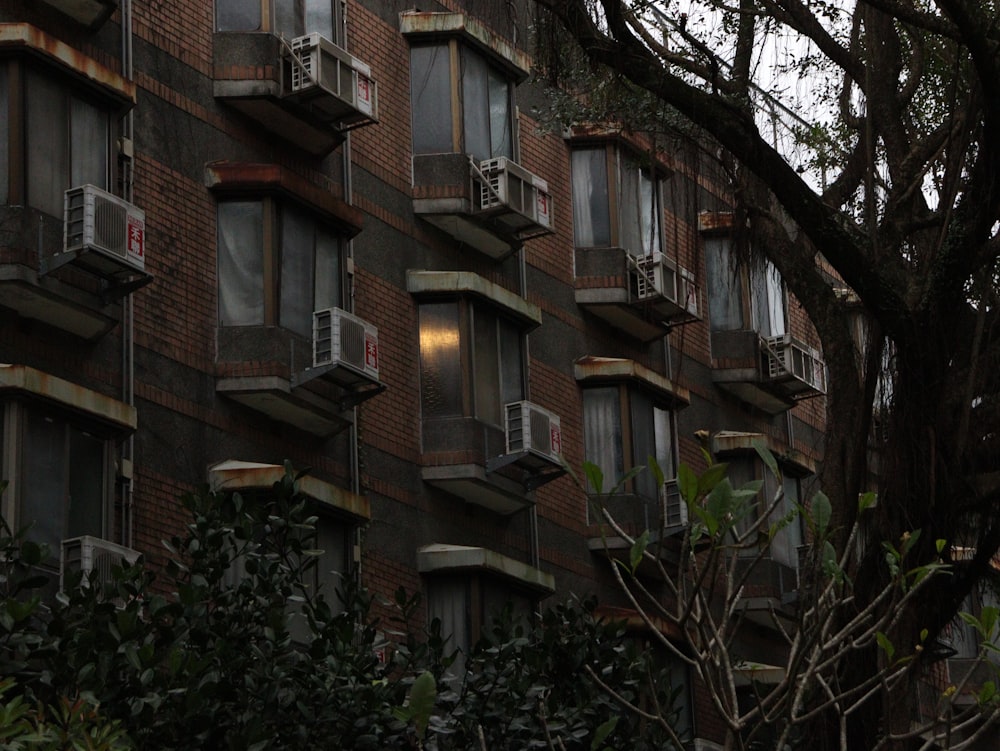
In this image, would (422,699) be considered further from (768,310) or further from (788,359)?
(768,310)

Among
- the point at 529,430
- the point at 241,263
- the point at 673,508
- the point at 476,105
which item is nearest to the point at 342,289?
the point at 241,263

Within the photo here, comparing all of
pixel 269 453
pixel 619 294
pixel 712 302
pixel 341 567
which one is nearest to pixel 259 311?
pixel 269 453

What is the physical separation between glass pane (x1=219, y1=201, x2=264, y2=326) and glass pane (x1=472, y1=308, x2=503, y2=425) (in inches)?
129

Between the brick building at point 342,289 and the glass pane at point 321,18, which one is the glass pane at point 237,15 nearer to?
the brick building at point 342,289

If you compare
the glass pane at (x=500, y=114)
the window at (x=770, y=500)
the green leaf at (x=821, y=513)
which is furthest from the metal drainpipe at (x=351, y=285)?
the green leaf at (x=821, y=513)

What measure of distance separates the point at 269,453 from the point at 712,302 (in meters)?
10.2

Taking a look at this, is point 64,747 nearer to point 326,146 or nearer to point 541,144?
point 326,146

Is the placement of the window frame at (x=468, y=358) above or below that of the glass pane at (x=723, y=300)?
below

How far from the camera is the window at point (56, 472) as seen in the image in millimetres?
15344

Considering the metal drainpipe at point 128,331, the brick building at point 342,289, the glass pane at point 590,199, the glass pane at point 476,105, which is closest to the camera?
the brick building at point 342,289

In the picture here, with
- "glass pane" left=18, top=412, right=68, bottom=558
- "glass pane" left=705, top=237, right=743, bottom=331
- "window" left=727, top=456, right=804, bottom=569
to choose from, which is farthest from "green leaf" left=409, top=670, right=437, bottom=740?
"glass pane" left=705, top=237, right=743, bottom=331

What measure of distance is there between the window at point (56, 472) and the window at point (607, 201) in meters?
9.46

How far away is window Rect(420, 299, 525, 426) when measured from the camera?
2073 centimetres

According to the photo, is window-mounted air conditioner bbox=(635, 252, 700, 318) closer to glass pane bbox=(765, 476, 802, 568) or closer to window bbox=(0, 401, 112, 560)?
glass pane bbox=(765, 476, 802, 568)
